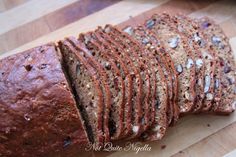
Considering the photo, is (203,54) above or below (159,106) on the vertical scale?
above

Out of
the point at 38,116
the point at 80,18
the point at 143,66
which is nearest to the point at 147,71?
the point at 143,66

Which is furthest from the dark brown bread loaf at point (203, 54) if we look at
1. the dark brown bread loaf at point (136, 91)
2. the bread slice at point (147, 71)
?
the dark brown bread loaf at point (136, 91)

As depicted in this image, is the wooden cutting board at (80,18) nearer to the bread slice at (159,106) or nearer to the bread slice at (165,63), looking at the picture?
the bread slice at (165,63)

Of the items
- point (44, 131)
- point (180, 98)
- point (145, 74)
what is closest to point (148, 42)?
point (145, 74)

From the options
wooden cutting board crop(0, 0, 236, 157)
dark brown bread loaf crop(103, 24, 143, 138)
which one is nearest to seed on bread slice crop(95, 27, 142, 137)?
dark brown bread loaf crop(103, 24, 143, 138)

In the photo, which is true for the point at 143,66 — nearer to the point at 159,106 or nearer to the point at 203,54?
the point at 159,106

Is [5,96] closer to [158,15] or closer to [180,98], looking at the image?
[180,98]

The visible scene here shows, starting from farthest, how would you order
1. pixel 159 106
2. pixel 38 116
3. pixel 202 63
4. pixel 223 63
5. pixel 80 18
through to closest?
pixel 80 18 < pixel 223 63 < pixel 202 63 < pixel 159 106 < pixel 38 116
